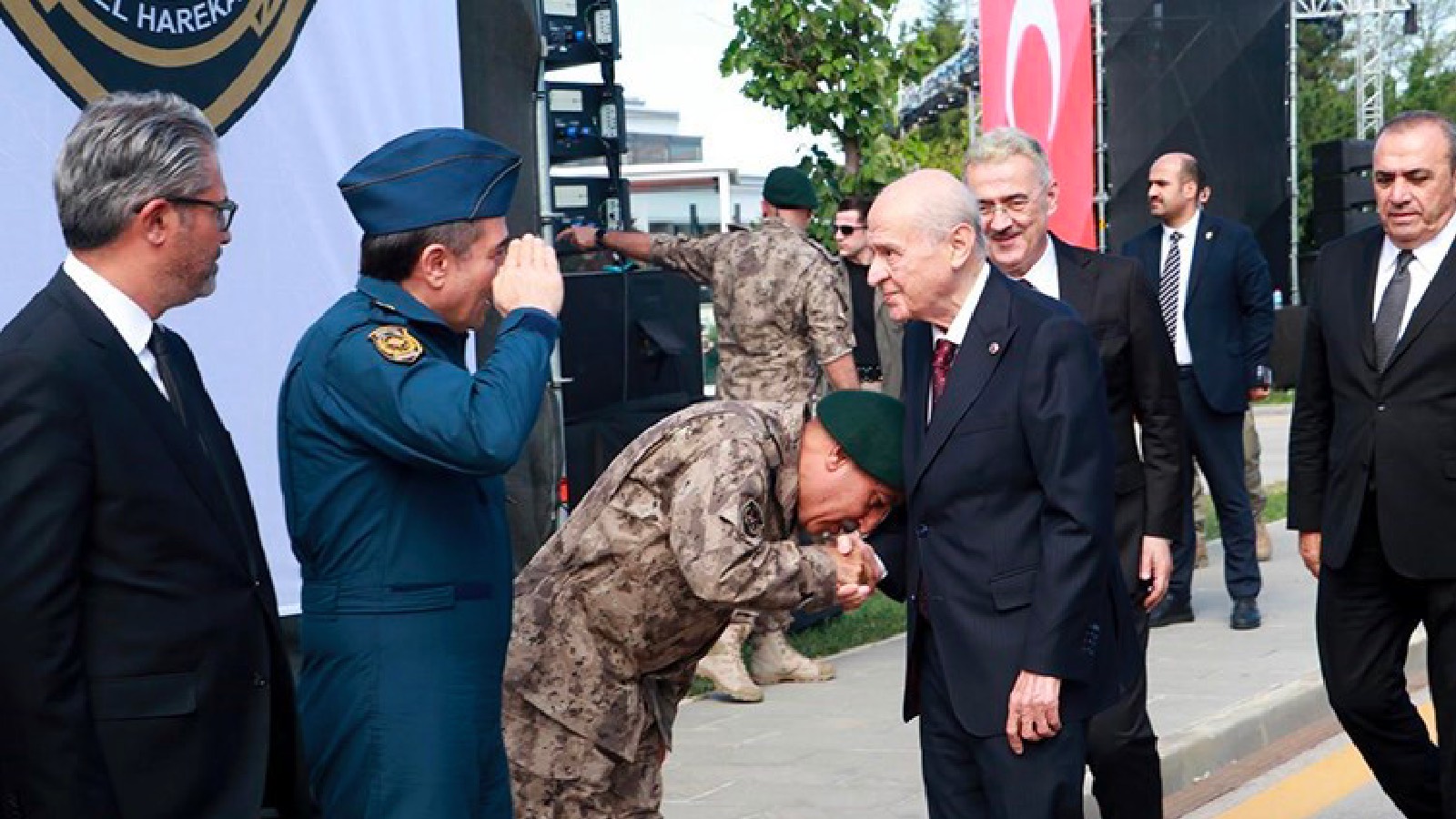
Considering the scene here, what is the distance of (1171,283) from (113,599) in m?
7.73

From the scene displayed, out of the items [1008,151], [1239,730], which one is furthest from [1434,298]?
[1239,730]

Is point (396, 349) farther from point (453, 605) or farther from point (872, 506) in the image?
point (872, 506)

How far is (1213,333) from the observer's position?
9.80 metres

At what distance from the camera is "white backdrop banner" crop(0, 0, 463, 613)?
5.15 metres

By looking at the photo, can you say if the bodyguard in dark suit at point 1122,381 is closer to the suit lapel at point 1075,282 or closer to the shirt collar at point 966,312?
the suit lapel at point 1075,282

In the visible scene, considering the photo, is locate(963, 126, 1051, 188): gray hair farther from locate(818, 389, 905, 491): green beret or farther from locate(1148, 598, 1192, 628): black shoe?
locate(1148, 598, 1192, 628): black shoe

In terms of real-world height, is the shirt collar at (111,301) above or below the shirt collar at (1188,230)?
above

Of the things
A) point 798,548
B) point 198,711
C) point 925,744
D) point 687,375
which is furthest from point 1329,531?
point 687,375

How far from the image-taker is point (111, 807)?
9.39ft

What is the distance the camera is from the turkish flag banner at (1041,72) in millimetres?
12469

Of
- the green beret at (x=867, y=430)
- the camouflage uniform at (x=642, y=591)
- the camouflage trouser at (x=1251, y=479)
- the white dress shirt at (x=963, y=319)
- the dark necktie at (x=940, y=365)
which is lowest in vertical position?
the camouflage trouser at (x=1251, y=479)

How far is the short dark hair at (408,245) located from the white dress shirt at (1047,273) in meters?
2.40

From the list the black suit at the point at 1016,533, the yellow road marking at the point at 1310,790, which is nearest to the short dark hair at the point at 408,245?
the black suit at the point at 1016,533

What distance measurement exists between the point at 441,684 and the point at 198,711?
0.55m
